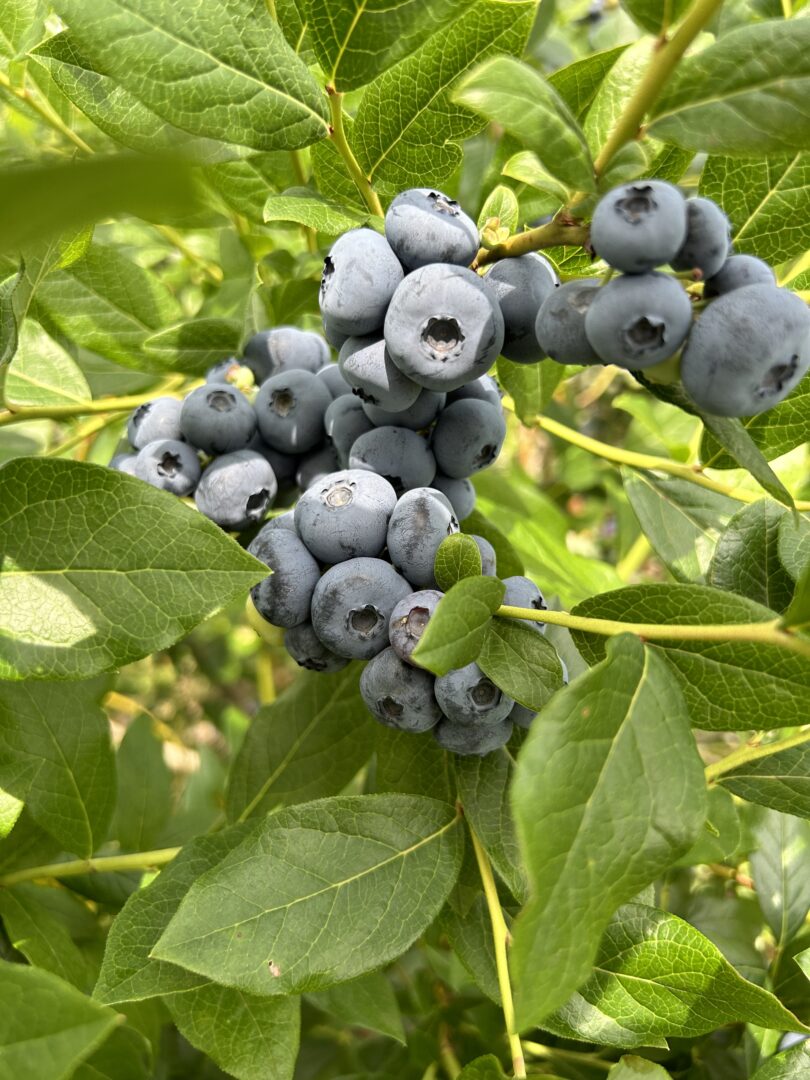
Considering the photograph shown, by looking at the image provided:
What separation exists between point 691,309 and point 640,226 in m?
0.11

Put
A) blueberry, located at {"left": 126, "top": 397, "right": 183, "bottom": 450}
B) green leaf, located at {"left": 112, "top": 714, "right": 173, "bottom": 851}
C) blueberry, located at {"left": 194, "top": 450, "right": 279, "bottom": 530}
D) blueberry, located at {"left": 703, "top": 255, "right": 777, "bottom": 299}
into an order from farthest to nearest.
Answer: green leaf, located at {"left": 112, "top": 714, "right": 173, "bottom": 851} < blueberry, located at {"left": 126, "top": 397, "right": 183, "bottom": 450} < blueberry, located at {"left": 194, "top": 450, "right": 279, "bottom": 530} < blueberry, located at {"left": 703, "top": 255, "right": 777, "bottom": 299}

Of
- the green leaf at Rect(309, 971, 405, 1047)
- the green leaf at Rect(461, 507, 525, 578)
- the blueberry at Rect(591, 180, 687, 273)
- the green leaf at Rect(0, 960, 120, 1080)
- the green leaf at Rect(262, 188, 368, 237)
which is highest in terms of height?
the blueberry at Rect(591, 180, 687, 273)

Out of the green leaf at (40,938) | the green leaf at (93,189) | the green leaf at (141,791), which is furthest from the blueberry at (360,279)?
the green leaf at (141,791)

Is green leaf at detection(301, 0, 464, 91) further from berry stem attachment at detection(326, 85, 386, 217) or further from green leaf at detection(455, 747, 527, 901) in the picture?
green leaf at detection(455, 747, 527, 901)

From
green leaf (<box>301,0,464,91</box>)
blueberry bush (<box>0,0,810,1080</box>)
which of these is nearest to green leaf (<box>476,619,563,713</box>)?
blueberry bush (<box>0,0,810,1080</box>)

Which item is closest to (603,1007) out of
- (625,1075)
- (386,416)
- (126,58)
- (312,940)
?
(625,1075)

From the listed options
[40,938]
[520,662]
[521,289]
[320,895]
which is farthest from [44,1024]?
[521,289]

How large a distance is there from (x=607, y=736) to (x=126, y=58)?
87 centimetres

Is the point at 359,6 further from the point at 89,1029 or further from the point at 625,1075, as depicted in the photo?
the point at 625,1075

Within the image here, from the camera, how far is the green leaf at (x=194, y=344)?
1.62m

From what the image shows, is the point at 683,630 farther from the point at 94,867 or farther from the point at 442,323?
the point at 94,867

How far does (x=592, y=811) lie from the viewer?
845 millimetres

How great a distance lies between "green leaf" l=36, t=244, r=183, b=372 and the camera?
1753 millimetres

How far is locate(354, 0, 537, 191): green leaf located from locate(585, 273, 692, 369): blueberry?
0.49 m
